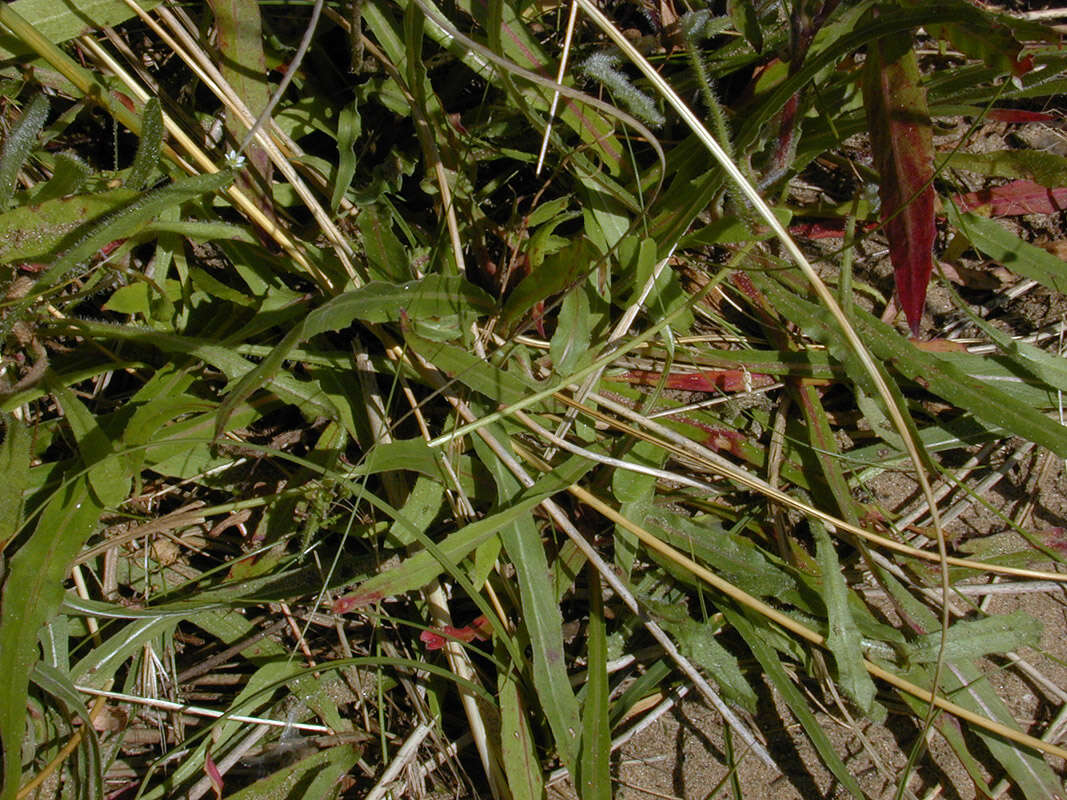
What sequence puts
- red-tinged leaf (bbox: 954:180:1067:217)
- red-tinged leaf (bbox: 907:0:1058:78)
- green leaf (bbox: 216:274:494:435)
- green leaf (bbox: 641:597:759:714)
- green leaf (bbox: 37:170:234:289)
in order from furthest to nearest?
red-tinged leaf (bbox: 954:180:1067:217) → green leaf (bbox: 641:597:759:714) → green leaf (bbox: 37:170:234:289) → green leaf (bbox: 216:274:494:435) → red-tinged leaf (bbox: 907:0:1058:78)

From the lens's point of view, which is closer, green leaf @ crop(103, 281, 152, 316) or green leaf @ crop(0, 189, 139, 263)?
green leaf @ crop(0, 189, 139, 263)

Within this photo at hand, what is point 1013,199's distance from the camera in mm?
1756

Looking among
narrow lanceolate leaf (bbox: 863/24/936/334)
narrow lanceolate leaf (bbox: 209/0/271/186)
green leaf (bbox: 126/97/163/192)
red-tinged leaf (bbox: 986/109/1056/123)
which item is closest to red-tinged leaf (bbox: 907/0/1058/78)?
narrow lanceolate leaf (bbox: 863/24/936/334)

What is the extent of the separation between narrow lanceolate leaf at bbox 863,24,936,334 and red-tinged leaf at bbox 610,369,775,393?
0.38 m

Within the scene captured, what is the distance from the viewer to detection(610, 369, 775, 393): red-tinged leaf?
1624mm

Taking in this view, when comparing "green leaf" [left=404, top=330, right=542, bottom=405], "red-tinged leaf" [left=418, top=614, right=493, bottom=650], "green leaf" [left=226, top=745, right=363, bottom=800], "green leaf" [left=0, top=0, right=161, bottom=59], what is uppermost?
"green leaf" [left=0, top=0, right=161, bottom=59]

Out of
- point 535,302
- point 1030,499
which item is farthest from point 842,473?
point 535,302

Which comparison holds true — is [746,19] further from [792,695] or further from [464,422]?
[792,695]

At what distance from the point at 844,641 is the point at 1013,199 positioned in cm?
103

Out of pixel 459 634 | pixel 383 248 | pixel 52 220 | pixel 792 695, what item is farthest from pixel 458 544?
pixel 52 220

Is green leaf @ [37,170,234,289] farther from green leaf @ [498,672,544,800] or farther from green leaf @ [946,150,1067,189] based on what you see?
green leaf @ [946,150,1067,189]

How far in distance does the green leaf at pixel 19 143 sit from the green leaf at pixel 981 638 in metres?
1.82

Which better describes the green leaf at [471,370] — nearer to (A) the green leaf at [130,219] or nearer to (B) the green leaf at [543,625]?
(B) the green leaf at [543,625]

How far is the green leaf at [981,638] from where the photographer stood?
1.51m
